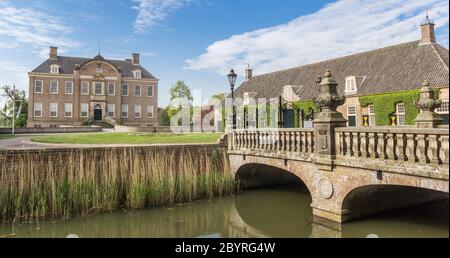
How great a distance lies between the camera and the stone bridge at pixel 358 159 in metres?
6.77

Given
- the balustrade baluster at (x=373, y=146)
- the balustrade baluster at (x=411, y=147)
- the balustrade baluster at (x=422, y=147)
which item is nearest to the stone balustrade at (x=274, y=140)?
the balustrade baluster at (x=373, y=146)

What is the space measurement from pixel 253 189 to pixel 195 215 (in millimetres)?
4670

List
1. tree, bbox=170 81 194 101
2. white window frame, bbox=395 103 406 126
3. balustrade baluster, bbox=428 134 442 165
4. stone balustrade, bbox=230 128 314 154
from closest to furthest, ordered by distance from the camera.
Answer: balustrade baluster, bbox=428 134 442 165, stone balustrade, bbox=230 128 314 154, white window frame, bbox=395 103 406 126, tree, bbox=170 81 194 101

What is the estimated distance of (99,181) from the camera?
36.6ft

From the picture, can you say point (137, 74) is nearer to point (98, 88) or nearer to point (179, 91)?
point (98, 88)

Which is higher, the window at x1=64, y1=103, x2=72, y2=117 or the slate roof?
the slate roof

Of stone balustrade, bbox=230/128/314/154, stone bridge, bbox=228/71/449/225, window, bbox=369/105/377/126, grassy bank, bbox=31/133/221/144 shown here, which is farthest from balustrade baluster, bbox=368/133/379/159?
window, bbox=369/105/377/126

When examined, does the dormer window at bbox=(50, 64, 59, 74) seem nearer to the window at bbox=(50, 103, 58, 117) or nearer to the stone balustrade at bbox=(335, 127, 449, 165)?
the window at bbox=(50, 103, 58, 117)

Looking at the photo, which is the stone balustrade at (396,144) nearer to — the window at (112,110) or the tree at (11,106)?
the window at (112,110)

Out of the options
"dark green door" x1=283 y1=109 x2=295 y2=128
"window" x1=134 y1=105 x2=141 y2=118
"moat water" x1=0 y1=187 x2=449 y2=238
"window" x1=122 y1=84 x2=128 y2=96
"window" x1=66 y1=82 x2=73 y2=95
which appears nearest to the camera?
"moat water" x1=0 y1=187 x2=449 y2=238

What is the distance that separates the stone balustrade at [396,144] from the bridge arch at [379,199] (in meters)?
0.99

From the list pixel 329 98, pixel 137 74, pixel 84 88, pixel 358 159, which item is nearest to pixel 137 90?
pixel 137 74

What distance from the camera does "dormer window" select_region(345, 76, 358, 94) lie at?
87.5ft

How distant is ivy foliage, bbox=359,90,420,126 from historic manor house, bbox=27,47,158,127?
33.4 metres
